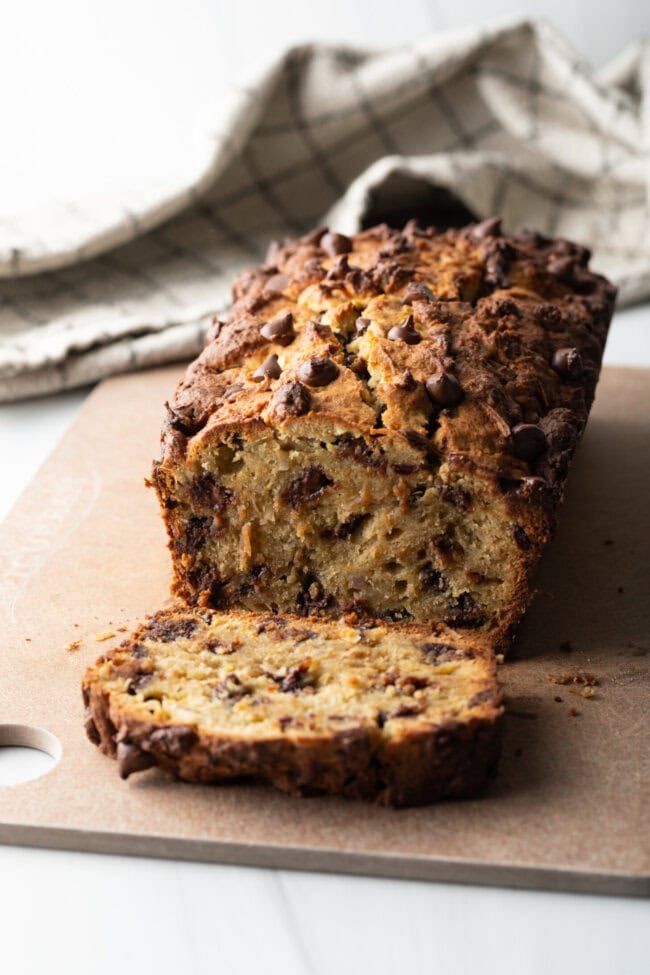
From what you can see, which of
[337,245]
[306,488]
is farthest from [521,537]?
[337,245]

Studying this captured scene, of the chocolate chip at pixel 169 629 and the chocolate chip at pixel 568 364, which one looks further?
the chocolate chip at pixel 568 364

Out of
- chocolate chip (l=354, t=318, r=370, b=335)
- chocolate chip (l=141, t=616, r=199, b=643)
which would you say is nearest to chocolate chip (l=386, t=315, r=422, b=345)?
chocolate chip (l=354, t=318, r=370, b=335)

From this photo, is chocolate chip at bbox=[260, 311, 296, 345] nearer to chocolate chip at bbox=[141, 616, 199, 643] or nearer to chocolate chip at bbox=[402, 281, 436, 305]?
chocolate chip at bbox=[402, 281, 436, 305]

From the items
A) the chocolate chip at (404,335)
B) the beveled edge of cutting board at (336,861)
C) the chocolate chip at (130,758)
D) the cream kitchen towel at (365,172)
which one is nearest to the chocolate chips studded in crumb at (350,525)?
the chocolate chip at (404,335)

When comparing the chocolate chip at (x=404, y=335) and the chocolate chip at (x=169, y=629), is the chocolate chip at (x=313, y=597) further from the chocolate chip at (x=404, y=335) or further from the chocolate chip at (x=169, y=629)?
the chocolate chip at (x=404, y=335)

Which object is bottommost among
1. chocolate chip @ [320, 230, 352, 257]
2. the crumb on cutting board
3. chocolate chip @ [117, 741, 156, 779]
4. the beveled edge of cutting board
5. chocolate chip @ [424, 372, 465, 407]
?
the crumb on cutting board
